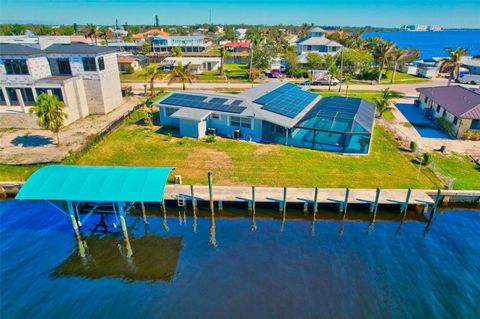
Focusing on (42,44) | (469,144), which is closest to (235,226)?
(469,144)

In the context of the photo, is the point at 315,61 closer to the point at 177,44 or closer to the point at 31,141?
the point at 177,44

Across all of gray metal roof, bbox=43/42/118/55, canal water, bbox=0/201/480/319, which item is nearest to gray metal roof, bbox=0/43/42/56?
gray metal roof, bbox=43/42/118/55

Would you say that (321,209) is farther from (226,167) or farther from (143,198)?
(143,198)

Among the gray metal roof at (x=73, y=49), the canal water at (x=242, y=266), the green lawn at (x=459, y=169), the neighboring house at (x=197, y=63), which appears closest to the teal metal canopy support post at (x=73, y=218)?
the canal water at (x=242, y=266)

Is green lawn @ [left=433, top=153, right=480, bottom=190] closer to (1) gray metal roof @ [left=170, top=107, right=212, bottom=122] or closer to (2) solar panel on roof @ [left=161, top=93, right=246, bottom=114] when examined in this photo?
(2) solar panel on roof @ [left=161, top=93, right=246, bottom=114]

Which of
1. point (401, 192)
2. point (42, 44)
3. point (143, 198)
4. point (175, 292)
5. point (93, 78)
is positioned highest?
point (42, 44)

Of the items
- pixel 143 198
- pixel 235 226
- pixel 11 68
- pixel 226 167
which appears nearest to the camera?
pixel 143 198

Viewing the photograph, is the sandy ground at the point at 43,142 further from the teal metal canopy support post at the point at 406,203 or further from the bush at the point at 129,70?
the bush at the point at 129,70
